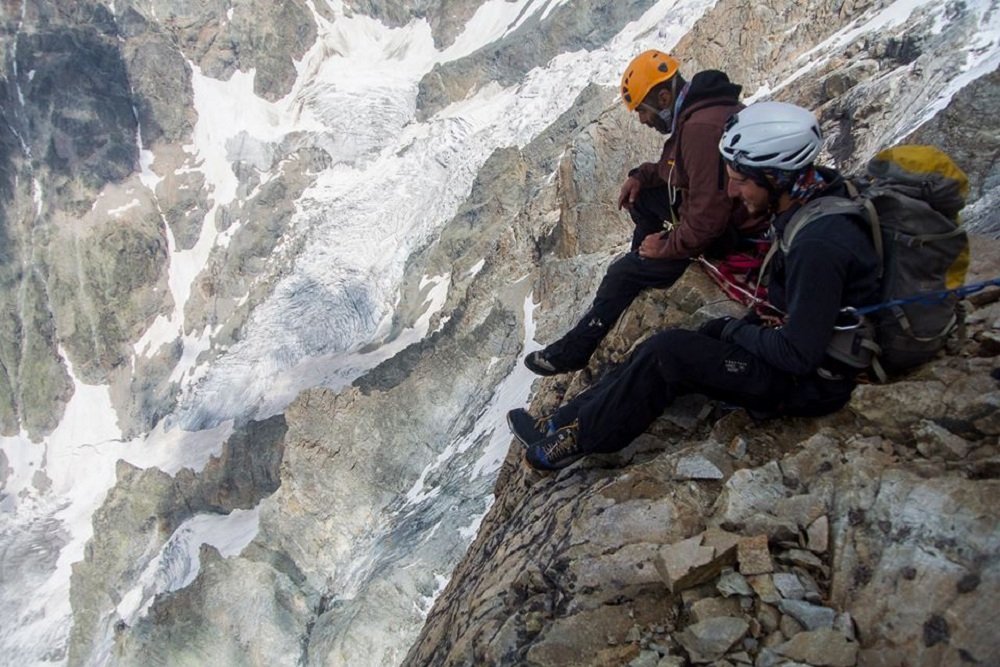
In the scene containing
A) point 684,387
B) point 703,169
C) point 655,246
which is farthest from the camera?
point 655,246

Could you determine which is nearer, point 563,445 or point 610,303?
point 563,445

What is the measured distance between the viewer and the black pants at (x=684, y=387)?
14.3 ft

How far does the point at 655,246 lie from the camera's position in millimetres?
6098

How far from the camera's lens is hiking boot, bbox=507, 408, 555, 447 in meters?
5.48

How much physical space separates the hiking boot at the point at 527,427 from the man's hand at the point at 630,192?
2264 millimetres

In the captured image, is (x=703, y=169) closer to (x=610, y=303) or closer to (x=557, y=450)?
(x=610, y=303)

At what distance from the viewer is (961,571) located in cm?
319

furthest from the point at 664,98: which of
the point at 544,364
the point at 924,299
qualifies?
the point at 924,299

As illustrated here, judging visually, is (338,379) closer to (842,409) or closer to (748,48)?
(748,48)

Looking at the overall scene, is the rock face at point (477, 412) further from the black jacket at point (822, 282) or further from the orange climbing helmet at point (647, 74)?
the orange climbing helmet at point (647, 74)

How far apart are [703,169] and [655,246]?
93 cm

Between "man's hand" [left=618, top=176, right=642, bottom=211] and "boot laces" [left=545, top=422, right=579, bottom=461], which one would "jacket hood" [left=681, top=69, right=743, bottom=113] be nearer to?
"man's hand" [left=618, top=176, right=642, bottom=211]

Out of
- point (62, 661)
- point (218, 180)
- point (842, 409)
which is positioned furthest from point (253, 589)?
point (218, 180)

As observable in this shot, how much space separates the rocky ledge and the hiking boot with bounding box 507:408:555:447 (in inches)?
17.7
